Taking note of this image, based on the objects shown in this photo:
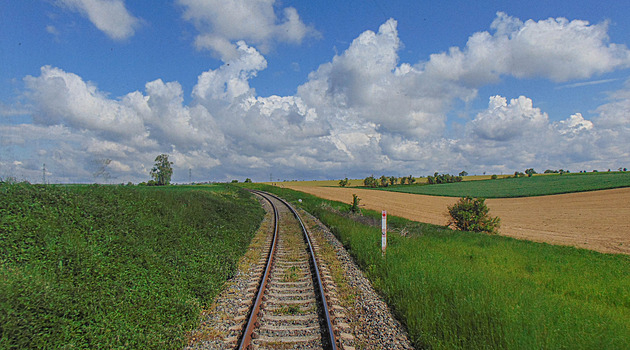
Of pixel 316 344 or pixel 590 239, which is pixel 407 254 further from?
pixel 590 239

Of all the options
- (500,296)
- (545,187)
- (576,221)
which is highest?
(545,187)

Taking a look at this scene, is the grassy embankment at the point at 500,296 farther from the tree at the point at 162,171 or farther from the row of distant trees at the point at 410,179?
the row of distant trees at the point at 410,179

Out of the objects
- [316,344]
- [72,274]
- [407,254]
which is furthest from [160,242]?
[407,254]

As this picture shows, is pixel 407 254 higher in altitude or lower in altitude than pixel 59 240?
lower

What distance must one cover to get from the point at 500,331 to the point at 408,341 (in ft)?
4.90

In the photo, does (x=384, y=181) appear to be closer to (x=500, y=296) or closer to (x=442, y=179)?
(x=442, y=179)

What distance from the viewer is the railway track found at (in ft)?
17.8

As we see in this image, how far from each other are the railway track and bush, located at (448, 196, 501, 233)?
1428 centimetres

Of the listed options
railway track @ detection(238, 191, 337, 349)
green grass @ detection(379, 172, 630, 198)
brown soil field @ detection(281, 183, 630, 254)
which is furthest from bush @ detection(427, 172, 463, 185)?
railway track @ detection(238, 191, 337, 349)

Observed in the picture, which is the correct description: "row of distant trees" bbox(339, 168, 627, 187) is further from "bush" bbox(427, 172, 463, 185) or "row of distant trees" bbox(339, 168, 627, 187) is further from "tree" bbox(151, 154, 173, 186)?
"tree" bbox(151, 154, 173, 186)

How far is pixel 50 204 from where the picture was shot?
21.8 feet

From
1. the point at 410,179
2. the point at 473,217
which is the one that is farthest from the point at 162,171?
the point at 410,179

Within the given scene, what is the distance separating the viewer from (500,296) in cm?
673

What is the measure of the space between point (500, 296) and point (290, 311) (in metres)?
4.44
